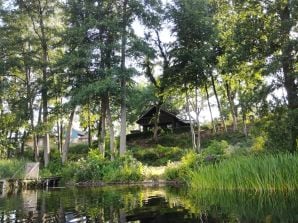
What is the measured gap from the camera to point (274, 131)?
58.1 feet

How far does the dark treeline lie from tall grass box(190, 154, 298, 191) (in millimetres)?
3591

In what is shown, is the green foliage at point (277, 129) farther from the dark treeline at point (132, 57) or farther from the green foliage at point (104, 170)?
the green foliage at point (104, 170)

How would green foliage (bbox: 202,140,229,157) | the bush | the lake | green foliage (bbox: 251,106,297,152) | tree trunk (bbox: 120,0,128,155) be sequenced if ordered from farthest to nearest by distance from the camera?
tree trunk (bbox: 120,0,128,155)
the bush
green foliage (bbox: 202,140,229,157)
green foliage (bbox: 251,106,297,152)
the lake

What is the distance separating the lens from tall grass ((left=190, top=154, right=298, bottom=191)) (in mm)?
13133

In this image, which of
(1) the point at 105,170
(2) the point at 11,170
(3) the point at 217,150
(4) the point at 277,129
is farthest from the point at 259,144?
(2) the point at 11,170

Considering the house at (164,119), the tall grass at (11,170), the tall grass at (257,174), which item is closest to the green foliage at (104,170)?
the tall grass at (11,170)

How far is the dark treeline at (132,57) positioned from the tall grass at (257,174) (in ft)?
11.8

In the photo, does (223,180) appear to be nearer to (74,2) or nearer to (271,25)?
(271,25)

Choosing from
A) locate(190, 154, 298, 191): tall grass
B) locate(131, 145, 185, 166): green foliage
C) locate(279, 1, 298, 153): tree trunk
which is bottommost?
locate(190, 154, 298, 191): tall grass

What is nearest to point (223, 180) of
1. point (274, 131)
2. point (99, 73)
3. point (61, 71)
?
point (274, 131)

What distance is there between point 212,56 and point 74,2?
14.8m

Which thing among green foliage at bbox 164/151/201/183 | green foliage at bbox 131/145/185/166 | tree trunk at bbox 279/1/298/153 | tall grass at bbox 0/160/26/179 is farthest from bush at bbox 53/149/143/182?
tree trunk at bbox 279/1/298/153

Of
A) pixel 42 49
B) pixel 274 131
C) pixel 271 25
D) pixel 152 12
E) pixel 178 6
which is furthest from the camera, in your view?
pixel 178 6

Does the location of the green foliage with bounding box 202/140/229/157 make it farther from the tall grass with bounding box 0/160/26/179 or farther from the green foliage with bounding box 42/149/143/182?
the tall grass with bounding box 0/160/26/179
